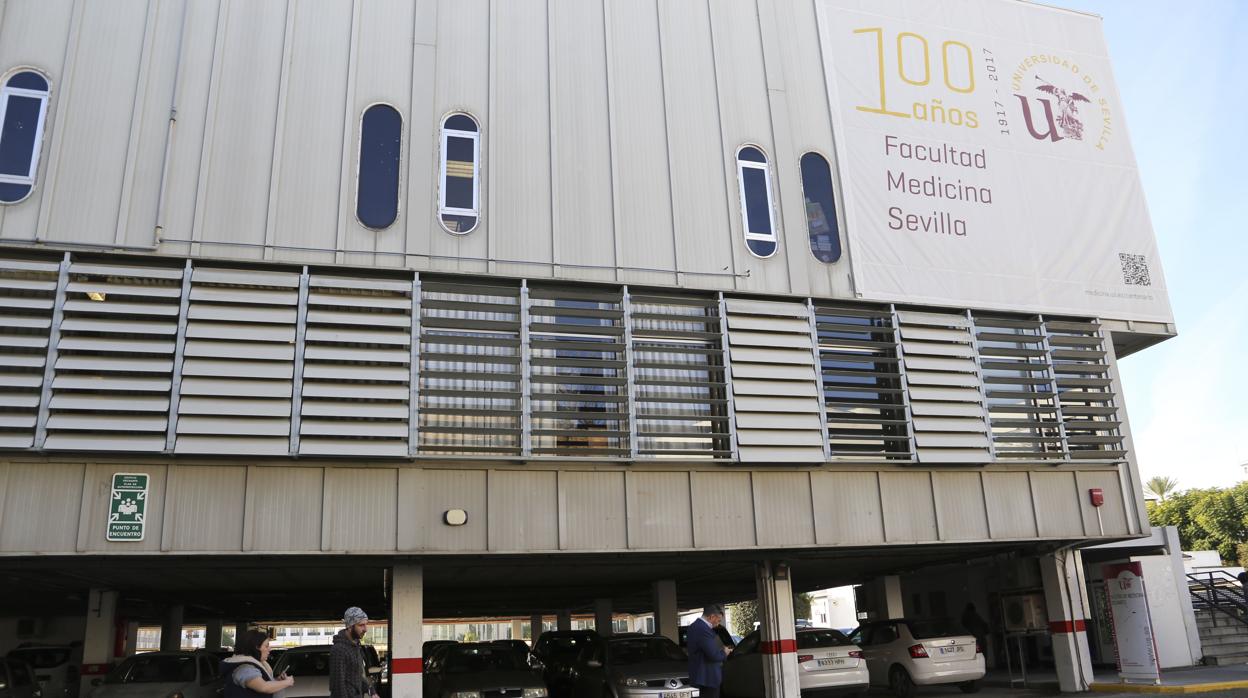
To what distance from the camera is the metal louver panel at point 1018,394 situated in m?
16.9

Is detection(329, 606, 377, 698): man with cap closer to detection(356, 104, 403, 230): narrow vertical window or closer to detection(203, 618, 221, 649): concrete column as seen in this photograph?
detection(356, 104, 403, 230): narrow vertical window

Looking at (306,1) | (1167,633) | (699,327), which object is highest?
(306,1)

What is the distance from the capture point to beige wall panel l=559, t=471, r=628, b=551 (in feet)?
46.1

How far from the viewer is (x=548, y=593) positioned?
1008 inches

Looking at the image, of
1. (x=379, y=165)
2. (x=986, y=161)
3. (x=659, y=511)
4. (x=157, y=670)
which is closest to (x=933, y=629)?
(x=659, y=511)

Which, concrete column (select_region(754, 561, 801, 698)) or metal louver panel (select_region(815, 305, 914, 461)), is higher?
metal louver panel (select_region(815, 305, 914, 461))

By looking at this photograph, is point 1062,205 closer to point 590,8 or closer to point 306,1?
point 590,8

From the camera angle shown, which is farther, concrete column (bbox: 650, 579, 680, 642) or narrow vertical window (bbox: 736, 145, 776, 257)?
concrete column (bbox: 650, 579, 680, 642)

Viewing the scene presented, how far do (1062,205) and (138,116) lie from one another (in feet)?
57.7

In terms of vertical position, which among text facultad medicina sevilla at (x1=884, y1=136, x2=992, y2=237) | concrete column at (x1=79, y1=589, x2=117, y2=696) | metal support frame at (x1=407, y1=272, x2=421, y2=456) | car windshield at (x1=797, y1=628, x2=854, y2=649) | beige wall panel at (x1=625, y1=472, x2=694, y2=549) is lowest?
car windshield at (x1=797, y1=628, x2=854, y2=649)

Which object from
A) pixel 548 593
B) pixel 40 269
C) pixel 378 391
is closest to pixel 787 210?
pixel 378 391

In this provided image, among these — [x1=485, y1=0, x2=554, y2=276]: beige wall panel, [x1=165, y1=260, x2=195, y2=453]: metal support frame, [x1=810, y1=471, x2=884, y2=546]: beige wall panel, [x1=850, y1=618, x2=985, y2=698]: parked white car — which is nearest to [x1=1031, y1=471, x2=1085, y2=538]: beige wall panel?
[x1=850, y1=618, x2=985, y2=698]: parked white car

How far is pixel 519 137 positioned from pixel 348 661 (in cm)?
977

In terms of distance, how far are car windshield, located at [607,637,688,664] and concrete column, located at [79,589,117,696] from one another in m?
9.54
